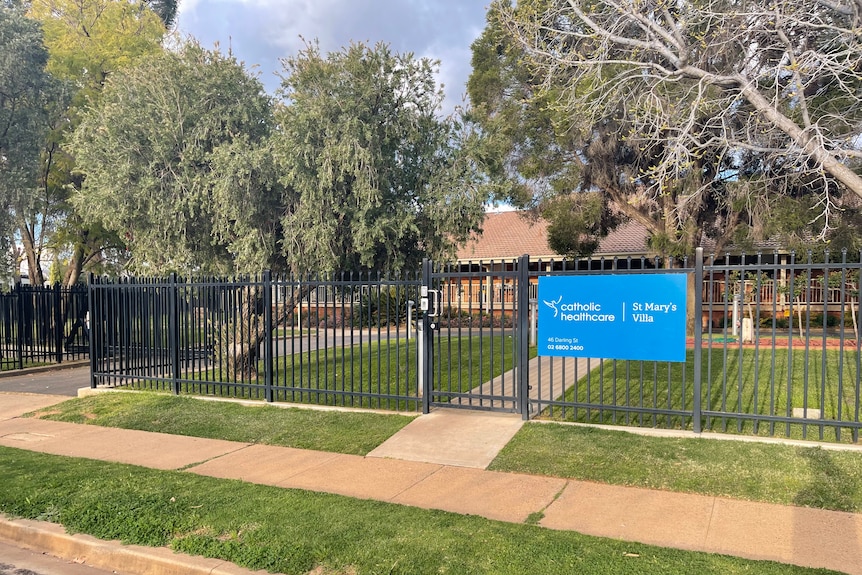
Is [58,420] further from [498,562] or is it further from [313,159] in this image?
[498,562]

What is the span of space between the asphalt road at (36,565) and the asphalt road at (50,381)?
728cm

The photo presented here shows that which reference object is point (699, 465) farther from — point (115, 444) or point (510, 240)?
point (510, 240)

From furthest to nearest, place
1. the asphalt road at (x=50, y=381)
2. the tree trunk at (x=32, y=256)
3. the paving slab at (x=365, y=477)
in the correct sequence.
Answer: the tree trunk at (x=32, y=256) → the asphalt road at (x=50, y=381) → the paving slab at (x=365, y=477)

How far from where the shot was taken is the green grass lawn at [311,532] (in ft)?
12.9

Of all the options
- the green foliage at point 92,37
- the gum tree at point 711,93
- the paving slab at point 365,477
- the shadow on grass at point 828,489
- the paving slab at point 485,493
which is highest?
the green foliage at point 92,37

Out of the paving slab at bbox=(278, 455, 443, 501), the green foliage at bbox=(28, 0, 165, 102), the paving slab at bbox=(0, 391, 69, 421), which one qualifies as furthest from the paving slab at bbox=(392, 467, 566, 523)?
the green foliage at bbox=(28, 0, 165, 102)

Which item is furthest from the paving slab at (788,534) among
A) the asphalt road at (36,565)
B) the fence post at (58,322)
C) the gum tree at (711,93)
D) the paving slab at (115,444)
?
the fence post at (58,322)

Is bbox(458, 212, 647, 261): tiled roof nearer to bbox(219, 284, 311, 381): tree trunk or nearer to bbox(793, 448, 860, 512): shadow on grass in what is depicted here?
bbox(219, 284, 311, 381): tree trunk

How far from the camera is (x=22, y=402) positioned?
10.6 metres

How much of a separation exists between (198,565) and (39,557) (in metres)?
1.58

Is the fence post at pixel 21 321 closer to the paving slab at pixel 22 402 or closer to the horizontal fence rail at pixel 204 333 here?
the paving slab at pixel 22 402

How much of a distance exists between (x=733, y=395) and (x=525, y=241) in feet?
69.9

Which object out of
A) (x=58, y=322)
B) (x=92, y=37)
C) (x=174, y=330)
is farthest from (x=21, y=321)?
(x=92, y=37)

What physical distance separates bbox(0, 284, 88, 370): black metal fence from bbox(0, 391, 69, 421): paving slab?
3.87m
